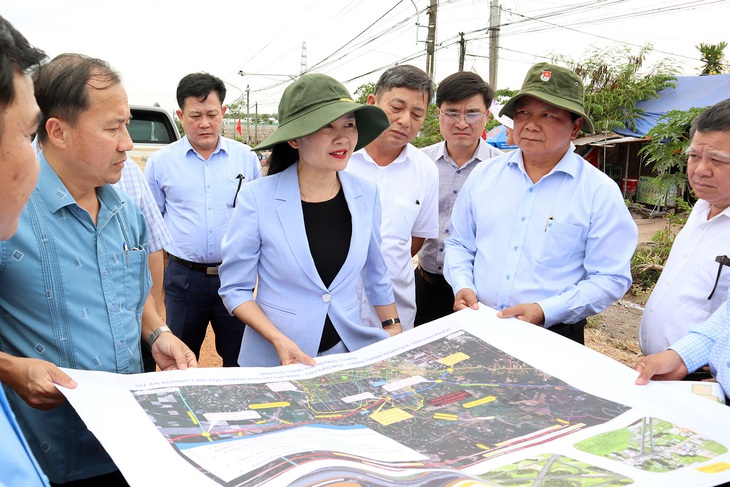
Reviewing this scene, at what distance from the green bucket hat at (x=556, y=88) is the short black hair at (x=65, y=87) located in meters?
1.50

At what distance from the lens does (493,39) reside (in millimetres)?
15422

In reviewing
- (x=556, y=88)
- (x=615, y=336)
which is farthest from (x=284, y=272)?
(x=615, y=336)

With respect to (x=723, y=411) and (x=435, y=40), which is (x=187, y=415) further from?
(x=435, y=40)

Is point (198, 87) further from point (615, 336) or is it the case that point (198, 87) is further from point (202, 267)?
point (615, 336)

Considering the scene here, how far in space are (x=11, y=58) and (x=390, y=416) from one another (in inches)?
41.8

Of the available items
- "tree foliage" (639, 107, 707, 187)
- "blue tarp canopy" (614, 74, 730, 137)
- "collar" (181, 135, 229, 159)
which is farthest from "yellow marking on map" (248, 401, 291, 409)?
"blue tarp canopy" (614, 74, 730, 137)

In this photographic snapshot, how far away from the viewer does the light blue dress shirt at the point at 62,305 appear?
1505mm

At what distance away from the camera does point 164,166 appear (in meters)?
3.93

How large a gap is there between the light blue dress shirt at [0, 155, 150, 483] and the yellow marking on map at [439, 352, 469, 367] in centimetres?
92

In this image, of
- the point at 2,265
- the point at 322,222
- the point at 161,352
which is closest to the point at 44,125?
the point at 2,265

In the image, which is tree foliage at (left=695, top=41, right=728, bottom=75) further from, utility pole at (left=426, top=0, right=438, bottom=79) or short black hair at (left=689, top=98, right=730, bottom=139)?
short black hair at (left=689, top=98, right=730, bottom=139)

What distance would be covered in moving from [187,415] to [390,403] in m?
0.49

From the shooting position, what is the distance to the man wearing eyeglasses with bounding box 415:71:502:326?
3262 millimetres

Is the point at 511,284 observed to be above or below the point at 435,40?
below
